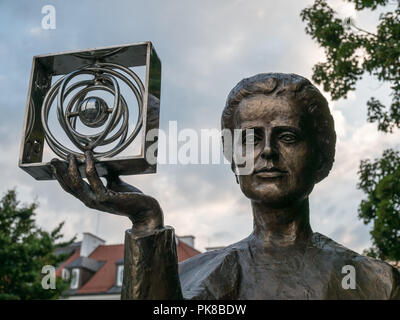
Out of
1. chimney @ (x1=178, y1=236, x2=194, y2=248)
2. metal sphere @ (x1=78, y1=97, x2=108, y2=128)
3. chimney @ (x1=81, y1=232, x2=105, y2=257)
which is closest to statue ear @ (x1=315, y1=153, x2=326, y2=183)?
metal sphere @ (x1=78, y1=97, x2=108, y2=128)

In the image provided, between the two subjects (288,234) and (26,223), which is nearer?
(288,234)

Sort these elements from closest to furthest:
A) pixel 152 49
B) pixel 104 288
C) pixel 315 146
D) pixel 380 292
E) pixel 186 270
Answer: pixel 152 49, pixel 380 292, pixel 315 146, pixel 186 270, pixel 104 288

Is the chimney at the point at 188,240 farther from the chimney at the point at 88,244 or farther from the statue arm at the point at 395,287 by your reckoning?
the statue arm at the point at 395,287

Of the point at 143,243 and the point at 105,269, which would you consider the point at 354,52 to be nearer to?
the point at 143,243

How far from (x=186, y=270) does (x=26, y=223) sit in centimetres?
1777

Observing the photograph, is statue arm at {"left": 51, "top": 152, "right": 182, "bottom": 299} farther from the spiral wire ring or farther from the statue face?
the statue face

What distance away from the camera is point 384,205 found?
10242 mm

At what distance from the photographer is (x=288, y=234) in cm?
337

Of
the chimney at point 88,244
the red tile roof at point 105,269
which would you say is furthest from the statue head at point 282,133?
the chimney at point 88,244

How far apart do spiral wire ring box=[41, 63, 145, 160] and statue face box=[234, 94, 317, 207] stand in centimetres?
84

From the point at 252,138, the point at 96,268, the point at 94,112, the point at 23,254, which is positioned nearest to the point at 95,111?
the point at 94,112

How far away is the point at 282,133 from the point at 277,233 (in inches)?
25.2
